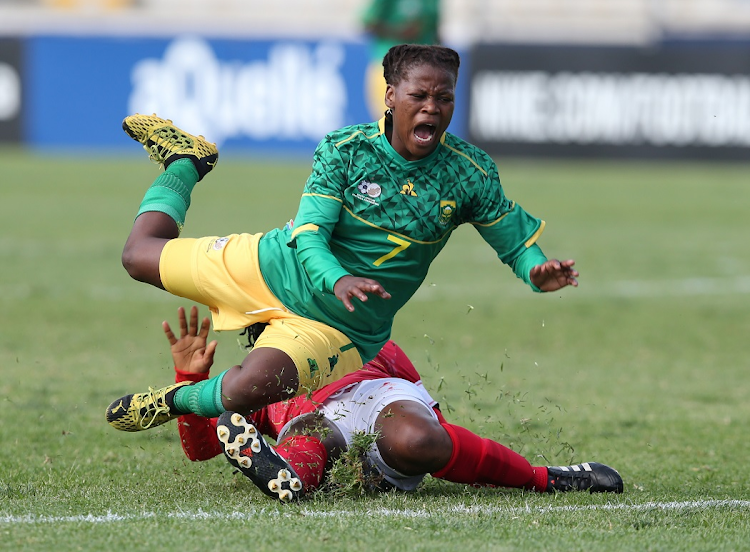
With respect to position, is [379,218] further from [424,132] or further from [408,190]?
[424,132]

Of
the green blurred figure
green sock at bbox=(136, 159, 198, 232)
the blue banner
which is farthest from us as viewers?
the blue banner

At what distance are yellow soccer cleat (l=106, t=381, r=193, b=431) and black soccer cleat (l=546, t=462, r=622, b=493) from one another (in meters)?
1.29

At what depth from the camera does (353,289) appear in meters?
3.59

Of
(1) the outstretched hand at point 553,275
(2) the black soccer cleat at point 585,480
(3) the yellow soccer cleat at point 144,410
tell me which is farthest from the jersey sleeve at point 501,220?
(3) the yellow soccer cleat at point 144,410

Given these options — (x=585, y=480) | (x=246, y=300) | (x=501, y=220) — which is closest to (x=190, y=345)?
(x=246, y=300)

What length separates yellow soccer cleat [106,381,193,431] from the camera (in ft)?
13.0

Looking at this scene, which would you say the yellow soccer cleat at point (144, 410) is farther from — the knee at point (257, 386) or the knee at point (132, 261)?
the knee at point (132, 261)

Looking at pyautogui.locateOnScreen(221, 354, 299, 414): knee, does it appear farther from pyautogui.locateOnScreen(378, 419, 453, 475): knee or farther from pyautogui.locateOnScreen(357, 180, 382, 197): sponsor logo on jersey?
pyautogui.locateOnScreen(357, 180, 382, 197): sponsor logo on jersey

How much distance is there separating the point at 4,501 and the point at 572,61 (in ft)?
55.6

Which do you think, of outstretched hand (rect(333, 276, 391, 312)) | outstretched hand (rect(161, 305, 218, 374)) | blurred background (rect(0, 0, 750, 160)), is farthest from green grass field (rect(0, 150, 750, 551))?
blurred background (rect(0, 0, 750, 160))

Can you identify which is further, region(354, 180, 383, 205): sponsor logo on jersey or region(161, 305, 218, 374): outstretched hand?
region(161, 305, 218, 374): outstretched hand

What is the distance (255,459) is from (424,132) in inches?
48.1

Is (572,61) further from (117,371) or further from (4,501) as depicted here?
(4,501)

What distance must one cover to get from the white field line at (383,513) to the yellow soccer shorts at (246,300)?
0.48m
